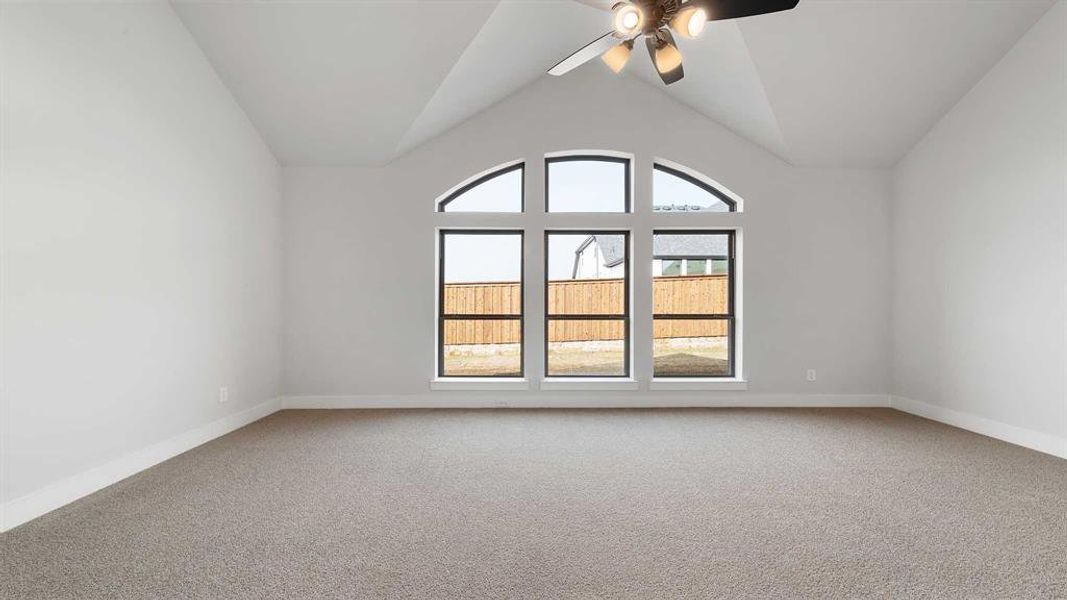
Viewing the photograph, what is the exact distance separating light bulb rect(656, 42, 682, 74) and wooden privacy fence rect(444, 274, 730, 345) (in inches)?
99.2

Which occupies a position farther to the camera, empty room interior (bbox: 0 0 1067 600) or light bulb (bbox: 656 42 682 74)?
light bulb (bbox: 656 42 682 74)

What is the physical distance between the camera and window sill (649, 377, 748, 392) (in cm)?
502

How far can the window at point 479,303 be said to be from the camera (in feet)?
17.2

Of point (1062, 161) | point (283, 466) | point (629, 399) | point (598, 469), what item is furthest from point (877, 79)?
point (283, 466)

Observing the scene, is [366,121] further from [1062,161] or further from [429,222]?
[1062,161]

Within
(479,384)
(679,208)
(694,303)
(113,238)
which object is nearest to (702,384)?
(694,303)

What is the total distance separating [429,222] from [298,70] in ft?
5.55

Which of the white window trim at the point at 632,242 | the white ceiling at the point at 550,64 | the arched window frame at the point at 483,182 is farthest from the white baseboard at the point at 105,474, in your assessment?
the arched window frame at the point at 483,182

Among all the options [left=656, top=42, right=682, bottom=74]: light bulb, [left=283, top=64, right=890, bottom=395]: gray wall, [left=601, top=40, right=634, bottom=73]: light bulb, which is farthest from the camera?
[left=283, top=64, right=890, bottom=395]: gray wall

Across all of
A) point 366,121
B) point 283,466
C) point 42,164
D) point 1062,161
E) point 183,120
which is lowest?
point 283,466

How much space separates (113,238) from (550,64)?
3833 millimetres

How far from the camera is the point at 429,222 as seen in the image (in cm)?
500

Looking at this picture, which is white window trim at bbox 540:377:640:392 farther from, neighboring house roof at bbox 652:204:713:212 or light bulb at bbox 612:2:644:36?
light bulb at bbox 612:2:644:36

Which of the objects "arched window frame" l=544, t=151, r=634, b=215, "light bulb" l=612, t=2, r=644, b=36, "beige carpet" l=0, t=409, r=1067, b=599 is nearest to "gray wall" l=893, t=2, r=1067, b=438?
"beige carpet" l=0, t=409, r=1067, b=599
